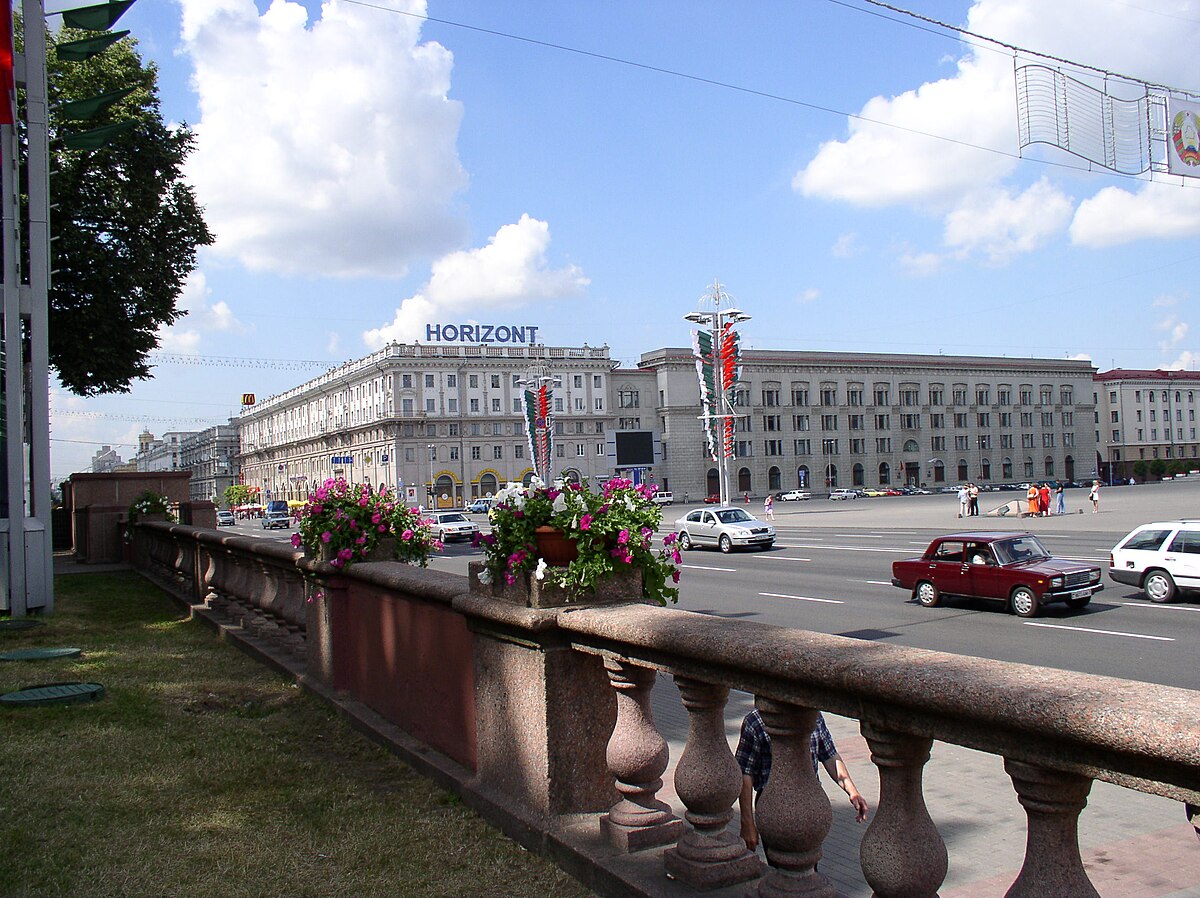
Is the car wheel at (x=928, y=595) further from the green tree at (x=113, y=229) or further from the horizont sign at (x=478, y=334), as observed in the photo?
the horizont sign at (x=478, y=334)

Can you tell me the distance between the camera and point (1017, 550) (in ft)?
58.0

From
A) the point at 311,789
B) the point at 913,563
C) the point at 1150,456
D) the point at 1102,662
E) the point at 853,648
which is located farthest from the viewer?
the point at 1150,456

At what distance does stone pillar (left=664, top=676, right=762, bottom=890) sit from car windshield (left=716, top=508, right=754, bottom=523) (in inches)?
1236

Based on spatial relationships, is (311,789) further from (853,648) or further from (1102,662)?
(1102,662)

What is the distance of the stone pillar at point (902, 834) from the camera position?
2238 mm

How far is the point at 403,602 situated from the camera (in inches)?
215

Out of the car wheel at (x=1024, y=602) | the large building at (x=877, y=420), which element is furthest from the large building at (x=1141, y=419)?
the car wheel at (x=1024, y=602)

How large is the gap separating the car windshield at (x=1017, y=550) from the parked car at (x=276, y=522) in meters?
59.5

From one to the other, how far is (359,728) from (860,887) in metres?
2.99

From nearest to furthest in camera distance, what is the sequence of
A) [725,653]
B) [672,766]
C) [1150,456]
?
[725,653] < [672,766] < [1150,456]

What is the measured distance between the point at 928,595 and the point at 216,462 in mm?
173573

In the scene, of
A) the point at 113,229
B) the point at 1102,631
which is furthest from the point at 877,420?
the point at 1102,631

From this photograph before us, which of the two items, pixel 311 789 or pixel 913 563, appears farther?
pixel 913 563

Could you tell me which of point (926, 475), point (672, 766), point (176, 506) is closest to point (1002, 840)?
point (672, 766)
